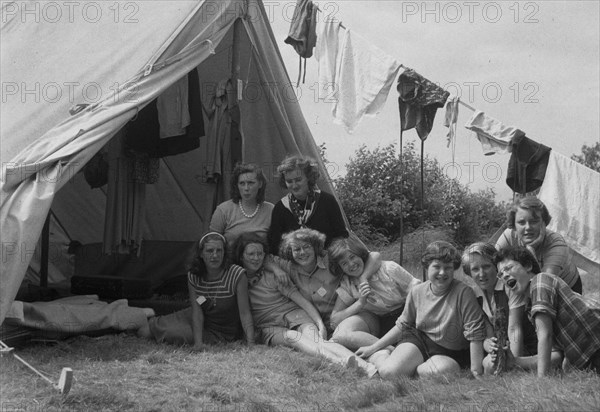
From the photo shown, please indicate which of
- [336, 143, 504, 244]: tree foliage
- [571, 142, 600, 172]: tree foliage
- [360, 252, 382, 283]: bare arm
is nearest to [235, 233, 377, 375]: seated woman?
[360, 252, 382, 283]: bare arm

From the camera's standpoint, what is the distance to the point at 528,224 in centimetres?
402

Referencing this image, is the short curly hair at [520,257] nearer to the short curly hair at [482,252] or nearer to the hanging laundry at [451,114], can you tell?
the short curly hair at [482,252]

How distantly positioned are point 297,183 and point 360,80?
0.99m

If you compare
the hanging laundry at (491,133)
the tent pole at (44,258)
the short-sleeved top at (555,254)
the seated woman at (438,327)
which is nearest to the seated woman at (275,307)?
the seated woman at (438,327)

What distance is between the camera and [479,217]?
13602mm

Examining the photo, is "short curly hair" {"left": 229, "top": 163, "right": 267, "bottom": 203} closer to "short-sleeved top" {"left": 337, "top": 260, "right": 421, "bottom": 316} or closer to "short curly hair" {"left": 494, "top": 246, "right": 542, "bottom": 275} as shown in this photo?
"short-sleeved top" {"left": 337, "top": 260, "right": 421, "bottom": 316}

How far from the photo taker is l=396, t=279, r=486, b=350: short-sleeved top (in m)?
3.84

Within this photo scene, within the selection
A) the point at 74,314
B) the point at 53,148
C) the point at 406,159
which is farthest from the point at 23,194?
the point at 406,159

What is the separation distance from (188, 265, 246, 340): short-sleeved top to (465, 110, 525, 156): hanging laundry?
5.71 ft

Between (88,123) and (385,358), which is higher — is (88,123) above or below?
above

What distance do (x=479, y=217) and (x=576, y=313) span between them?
10.3m

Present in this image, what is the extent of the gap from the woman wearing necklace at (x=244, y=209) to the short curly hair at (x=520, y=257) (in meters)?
1.74

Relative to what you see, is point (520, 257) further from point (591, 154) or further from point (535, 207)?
point (591, 154)

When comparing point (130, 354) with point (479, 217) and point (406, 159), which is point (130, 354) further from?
A: point (479, 217)
